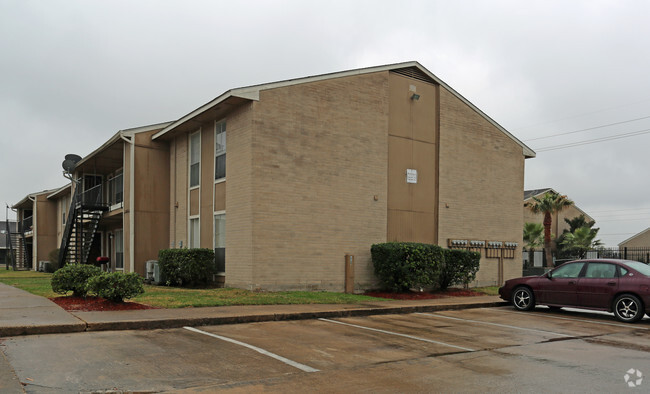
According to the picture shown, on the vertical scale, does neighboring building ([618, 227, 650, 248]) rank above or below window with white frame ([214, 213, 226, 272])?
below

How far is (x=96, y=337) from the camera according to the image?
888cm

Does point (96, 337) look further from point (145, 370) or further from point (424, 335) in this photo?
point (424, 335)

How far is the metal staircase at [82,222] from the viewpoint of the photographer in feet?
86.3

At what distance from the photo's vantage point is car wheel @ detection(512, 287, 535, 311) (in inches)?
582

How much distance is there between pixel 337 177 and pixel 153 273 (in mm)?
8076

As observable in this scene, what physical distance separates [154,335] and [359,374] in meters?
4.12

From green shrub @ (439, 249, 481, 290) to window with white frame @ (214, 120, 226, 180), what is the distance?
27.1 ft

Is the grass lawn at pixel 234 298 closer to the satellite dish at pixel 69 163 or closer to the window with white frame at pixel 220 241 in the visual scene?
the window with white frame at pixel 220 241

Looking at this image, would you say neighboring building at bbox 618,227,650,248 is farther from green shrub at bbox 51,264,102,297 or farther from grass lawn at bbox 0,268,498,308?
green shrub at bbox 51,264,102,297

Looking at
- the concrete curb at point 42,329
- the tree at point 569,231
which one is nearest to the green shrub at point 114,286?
the concrete curb at point 42,329

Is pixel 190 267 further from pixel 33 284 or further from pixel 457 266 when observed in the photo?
pixel 457 266

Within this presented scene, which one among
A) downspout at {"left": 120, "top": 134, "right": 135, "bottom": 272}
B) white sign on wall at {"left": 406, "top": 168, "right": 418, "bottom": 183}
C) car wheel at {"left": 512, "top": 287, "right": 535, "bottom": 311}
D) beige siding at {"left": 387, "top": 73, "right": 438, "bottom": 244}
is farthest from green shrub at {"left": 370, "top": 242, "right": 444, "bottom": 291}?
downspout at {"left": 120, "top": 134, "right": 135, "bottom": 272}

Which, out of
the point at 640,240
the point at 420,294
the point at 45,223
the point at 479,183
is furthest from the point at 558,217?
the point at 45,223

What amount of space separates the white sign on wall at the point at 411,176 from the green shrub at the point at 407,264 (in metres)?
3.15
